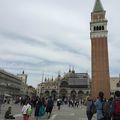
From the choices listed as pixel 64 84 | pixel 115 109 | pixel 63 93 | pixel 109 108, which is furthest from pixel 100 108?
pixel 64 84

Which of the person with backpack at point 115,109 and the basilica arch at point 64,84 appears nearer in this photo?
the person with backpack at point 115,109

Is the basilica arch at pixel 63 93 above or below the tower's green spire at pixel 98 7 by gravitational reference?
below

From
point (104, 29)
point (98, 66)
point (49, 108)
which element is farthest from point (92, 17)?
point (49, 108)

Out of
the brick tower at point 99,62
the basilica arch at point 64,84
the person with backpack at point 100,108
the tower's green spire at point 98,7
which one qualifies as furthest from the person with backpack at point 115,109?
the basilica arch at point 64,84

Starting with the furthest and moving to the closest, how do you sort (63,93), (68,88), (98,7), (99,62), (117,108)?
(63,93), (68,88), (98,7), (99,62), (117,108)

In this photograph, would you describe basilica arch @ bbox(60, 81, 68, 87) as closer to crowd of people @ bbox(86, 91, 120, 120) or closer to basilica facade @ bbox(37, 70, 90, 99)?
basilica facade @ bbox(37, 70, 90, 99)

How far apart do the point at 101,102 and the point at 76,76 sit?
107571 mm

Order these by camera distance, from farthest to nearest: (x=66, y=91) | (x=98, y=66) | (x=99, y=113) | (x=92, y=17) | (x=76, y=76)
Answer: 1. (x=76, y=76)
2. (x=66, y=91)
3. (x=92, y=17)
4. (x=98, y=66)
5. (x=99, y=113)

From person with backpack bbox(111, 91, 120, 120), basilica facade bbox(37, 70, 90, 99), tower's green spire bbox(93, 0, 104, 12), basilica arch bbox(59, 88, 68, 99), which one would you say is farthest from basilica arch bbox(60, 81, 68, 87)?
person with backpack bbox(111, 91, 120, 120)

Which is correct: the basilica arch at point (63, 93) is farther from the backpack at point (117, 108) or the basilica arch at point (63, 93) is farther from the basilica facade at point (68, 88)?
the backpack at point (117, 108)

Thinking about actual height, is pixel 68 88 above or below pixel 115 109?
above

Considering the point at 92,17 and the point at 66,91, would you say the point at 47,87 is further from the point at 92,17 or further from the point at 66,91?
the point at 92,17

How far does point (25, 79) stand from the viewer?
146125 mm

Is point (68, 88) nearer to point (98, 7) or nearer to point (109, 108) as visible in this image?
point (98, 7)
